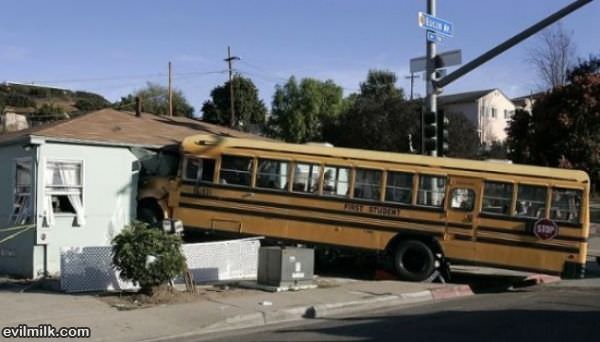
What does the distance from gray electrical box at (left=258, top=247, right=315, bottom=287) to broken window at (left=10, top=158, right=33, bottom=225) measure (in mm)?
5102

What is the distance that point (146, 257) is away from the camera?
38.2 feet

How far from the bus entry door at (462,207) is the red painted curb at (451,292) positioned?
143 centimetres

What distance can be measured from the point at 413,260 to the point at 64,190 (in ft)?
25.5

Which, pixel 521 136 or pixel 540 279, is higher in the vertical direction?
pixel 521 136

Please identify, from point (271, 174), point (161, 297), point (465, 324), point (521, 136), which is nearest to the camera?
point (465, 324)

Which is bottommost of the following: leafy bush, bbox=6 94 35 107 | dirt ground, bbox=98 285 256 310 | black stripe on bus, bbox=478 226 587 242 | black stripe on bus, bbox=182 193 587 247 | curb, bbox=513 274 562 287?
curb, bbox=513 274 562 287

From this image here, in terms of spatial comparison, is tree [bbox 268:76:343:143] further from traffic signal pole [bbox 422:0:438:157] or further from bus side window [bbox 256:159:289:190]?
bus side window [bbox 256:159:289:190]

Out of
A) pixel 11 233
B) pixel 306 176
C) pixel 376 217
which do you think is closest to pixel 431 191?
pixel 376 217

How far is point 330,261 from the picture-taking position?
684 inches

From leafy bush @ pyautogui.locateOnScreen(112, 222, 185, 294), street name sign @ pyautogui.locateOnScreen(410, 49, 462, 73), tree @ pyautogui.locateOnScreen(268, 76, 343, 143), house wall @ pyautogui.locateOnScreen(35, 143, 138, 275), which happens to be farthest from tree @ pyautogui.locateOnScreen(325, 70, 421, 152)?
leafy bush @ pyautogui.locateOnScreen(112, 222, 185, 294)

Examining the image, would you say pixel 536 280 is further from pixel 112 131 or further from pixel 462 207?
pixel 112 131

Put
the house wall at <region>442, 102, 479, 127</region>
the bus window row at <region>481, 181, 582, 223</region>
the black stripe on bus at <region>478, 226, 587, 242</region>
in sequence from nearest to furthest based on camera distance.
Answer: the black stripe on bus at <region>478, 226, 587, 242</region>
the bus window row at <region>481, 181, 582, 223</region>
the house wall at <region>442, 102, 479, 127</region>

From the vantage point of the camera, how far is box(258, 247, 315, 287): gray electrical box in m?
13.3

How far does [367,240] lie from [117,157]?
5.99m
